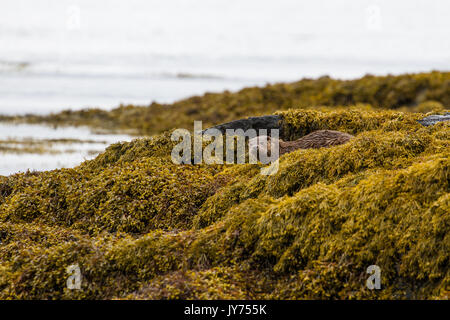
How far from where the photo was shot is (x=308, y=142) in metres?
8.30

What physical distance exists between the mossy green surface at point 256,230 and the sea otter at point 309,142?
574mm

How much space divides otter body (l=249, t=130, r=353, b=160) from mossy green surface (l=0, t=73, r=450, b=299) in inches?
22.8

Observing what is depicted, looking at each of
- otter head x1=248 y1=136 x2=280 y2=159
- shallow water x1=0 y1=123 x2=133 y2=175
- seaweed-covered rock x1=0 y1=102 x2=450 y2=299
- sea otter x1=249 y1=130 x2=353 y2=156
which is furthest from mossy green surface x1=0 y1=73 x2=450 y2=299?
shallow water x1=0 y1=123 x2=133 y2=175

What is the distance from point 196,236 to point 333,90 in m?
24.3

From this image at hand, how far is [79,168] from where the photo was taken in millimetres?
9398

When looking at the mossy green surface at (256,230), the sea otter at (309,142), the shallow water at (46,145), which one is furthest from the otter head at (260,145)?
the shallow water at (46,145)

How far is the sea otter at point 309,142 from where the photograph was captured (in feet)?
26.4

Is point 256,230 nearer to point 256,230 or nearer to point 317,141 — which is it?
point 256,230

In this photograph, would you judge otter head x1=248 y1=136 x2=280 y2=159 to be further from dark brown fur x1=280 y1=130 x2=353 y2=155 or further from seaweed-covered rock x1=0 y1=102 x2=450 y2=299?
seaweed-covered rock x1=0 y1=102 x2=450 y2=299

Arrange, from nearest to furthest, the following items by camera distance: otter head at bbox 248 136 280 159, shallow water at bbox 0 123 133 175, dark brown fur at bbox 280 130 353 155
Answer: dark brown fur at bbox 280 130 353 155, otter head at bbox 248 136 280 159, shallow water at bbox 0 123 133 175

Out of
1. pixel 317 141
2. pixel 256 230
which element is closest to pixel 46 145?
pixel 317 141

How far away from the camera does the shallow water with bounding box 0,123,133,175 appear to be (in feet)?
42.8

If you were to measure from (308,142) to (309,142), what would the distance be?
0.09ft
